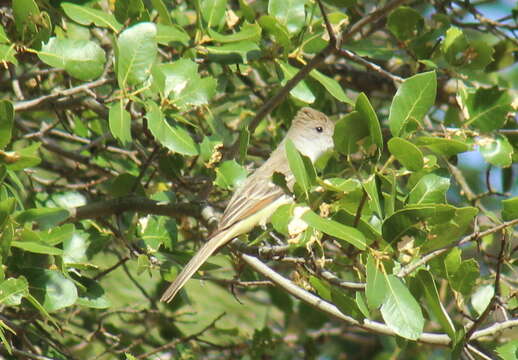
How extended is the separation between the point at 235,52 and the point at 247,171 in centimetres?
65

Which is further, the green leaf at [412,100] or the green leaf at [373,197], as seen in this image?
the green leaf at [412,100]

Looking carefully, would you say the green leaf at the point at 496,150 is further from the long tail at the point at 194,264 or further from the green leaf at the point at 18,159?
the green leaf at the point at 18,159

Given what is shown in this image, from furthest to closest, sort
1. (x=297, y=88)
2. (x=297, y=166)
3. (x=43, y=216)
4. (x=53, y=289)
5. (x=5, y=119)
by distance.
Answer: (x=297, y=88) → (x=43, y=216) → (x=53, y=289) → (x=5, y=119) → (x=297, y=166)

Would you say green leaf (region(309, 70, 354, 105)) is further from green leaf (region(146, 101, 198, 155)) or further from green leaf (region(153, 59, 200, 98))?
green leaf (region(146, 101, 198, 155))

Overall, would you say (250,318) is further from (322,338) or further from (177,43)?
(177,43)

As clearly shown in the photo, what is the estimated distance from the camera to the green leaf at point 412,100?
3617mm

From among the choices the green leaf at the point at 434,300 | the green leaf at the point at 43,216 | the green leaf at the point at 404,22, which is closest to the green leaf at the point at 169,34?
the green leaf at the point at 43,216

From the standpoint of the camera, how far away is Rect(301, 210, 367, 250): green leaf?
11.0ft

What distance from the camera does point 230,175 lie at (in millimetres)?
4465

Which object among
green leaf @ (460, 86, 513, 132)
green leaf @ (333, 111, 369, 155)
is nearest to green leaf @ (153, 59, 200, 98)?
green leaf @ (333, 111, 369, 155)

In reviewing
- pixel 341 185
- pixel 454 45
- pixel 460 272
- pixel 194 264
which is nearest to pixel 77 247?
pixel 194 264

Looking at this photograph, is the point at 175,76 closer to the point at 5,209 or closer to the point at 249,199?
the point at 5,209

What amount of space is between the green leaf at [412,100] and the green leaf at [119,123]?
1178 mm

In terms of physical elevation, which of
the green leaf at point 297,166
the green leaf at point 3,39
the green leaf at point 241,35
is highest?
the green leaf at point 3,39
